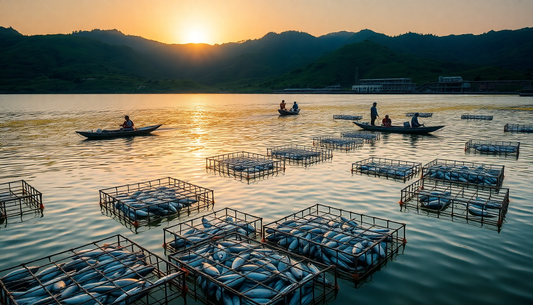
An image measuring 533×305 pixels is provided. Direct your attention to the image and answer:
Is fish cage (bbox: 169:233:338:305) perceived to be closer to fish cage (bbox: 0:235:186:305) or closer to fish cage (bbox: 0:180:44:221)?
fish cage (bbox: 0:235:186:305)

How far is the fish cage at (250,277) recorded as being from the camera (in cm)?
1119

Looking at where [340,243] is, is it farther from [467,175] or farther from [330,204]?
[467,175]

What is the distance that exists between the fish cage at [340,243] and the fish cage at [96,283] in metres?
5.17

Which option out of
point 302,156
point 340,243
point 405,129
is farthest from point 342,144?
point 340,243

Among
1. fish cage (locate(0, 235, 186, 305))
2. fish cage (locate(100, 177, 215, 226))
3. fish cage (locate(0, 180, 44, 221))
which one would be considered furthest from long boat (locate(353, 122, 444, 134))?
fish cage (locate(0, 235, 186, 305))

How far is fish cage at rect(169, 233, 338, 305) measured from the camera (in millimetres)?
11188

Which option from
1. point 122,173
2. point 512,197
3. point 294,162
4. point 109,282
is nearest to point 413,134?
point 294,162

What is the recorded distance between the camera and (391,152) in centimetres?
4103

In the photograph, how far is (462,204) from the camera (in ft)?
72.1

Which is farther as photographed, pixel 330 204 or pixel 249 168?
pixel 249 168

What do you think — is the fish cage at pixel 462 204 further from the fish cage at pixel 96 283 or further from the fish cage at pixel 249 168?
the fish cage at pixel 96 283

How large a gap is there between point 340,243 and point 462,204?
11841 mm

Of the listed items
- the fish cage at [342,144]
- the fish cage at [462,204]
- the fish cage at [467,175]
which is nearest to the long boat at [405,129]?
the fish cage at [342,144]

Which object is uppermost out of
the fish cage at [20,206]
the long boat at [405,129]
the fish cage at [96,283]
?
the long boat at [405,129]
